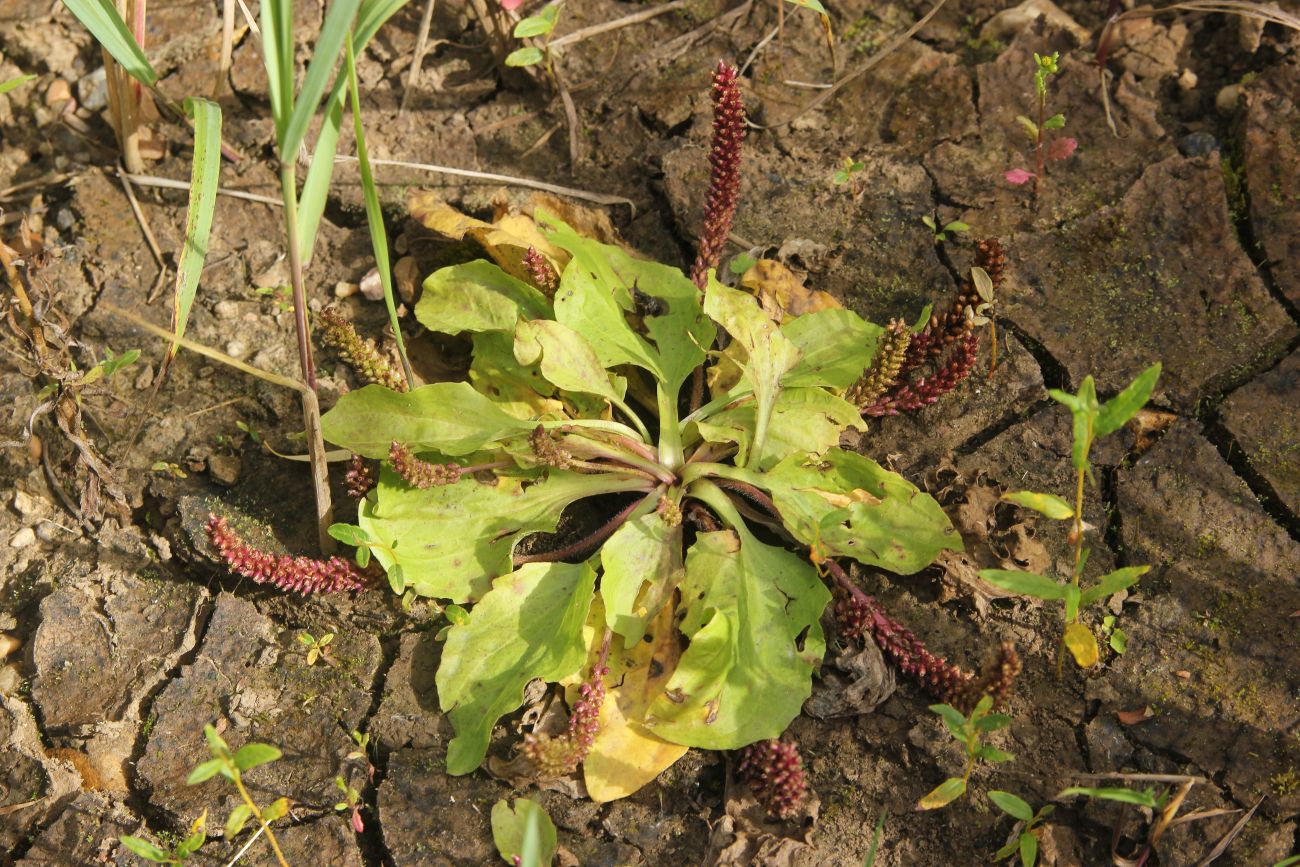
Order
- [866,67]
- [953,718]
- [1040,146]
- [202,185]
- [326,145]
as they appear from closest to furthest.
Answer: [953,718] → [326,145] → [202,185] → [1040,146] → [866,67]

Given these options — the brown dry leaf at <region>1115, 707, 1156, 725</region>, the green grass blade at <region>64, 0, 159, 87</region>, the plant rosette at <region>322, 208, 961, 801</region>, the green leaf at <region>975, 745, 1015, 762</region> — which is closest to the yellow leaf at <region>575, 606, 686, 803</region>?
the plant rosette at <region>322, 208, 961, 801</region>

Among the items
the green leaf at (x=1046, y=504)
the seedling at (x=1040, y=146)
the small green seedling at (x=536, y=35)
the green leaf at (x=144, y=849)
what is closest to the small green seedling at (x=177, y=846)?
the green leaf at (x=144, y=849)

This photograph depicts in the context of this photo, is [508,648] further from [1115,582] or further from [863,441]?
[1115,582]

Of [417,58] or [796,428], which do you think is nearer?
[796,428]

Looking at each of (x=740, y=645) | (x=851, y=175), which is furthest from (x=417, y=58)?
(x=740, y=645)

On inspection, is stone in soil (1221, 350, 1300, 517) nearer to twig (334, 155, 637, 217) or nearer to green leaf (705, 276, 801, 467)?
green leaf (705, 276, 801, 467)
